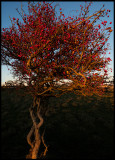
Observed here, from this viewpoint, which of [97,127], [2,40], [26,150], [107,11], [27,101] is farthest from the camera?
[27,101]

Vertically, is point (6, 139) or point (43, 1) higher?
point (43, 1)

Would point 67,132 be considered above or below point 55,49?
below

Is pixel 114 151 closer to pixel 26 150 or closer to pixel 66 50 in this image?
pixel 26 150

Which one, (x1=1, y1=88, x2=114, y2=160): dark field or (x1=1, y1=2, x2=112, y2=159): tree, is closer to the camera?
(x1=1, y1=2, x2=112, y2=159): tree

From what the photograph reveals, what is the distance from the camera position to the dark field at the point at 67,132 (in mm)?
12180

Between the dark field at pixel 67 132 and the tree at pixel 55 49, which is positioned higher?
the tree at pixel 55 49

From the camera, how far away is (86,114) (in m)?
22.2

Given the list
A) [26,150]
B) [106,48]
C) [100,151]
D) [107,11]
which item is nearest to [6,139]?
[26,150]

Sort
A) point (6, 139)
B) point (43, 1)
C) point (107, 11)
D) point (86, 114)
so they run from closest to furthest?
point (107, 11) → point (43, 1) → point (6, 139) → point (86, 114)

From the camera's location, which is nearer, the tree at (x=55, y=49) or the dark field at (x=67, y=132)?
the tree at (x=55, y=49)

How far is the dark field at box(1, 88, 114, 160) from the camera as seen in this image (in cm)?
1218

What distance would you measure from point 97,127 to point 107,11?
55.0ft

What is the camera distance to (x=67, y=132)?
55.0ft

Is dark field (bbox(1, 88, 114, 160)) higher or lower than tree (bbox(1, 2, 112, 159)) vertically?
lower
